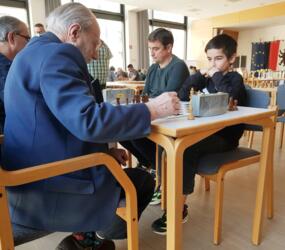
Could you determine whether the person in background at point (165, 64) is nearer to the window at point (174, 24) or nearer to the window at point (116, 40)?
the window at point (116, 40)

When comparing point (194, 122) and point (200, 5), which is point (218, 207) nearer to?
point (194, 122)

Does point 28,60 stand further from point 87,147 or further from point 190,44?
point 190,44

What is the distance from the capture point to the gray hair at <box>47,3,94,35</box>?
0.81 metres

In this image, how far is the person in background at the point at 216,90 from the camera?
1230 mm

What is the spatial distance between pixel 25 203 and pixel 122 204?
300 mm

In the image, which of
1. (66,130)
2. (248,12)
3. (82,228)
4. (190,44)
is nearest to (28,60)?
(66,130)

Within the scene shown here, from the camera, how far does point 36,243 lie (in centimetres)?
130

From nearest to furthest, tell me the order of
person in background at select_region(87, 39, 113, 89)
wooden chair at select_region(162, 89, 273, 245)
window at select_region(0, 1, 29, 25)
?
1. wooden chair at select_region(162, 89, 273, 245)
2. person in background at select_region(87, 39, 113, 89)
3. window at select_region(0, 1, 29, 25)

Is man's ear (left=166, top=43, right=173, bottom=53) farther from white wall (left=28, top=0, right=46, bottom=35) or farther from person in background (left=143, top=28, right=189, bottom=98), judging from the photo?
white wall (left=28, top=0, right=46, bottom=35)

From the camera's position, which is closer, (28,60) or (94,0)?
(28,60)

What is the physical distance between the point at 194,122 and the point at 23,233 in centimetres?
62

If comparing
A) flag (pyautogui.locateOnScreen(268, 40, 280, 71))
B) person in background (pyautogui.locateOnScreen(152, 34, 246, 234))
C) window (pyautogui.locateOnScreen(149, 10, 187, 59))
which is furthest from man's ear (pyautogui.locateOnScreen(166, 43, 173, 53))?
flag (pyautogui.locateOnScreen(268, 40, 280, 71))

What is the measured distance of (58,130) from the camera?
0.76 m

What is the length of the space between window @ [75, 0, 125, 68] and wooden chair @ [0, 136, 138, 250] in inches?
293
